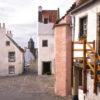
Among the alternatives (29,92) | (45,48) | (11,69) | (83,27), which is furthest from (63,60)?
(11,69)

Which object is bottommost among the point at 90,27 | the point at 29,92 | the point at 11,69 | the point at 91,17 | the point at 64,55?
the point at 29,92

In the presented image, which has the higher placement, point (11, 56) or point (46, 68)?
point (11, 56)

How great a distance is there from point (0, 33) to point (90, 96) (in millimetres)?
42356

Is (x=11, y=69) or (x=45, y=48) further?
(x=11, y=69)

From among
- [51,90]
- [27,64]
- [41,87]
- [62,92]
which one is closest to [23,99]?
[62,92]

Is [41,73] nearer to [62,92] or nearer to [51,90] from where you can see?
[51,90]

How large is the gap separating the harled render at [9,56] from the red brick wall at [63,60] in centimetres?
2715

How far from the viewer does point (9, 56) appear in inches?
2509

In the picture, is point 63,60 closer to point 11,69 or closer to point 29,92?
point 29,92

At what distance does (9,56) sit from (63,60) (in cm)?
2850

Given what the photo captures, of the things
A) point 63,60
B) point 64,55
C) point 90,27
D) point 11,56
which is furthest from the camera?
point 11,56

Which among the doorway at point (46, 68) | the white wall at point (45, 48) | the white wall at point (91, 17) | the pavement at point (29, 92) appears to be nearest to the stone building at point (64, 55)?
the pavement at point (29, 92)

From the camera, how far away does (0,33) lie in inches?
2485

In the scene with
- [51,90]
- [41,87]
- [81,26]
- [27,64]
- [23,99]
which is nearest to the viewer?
[81,26]
